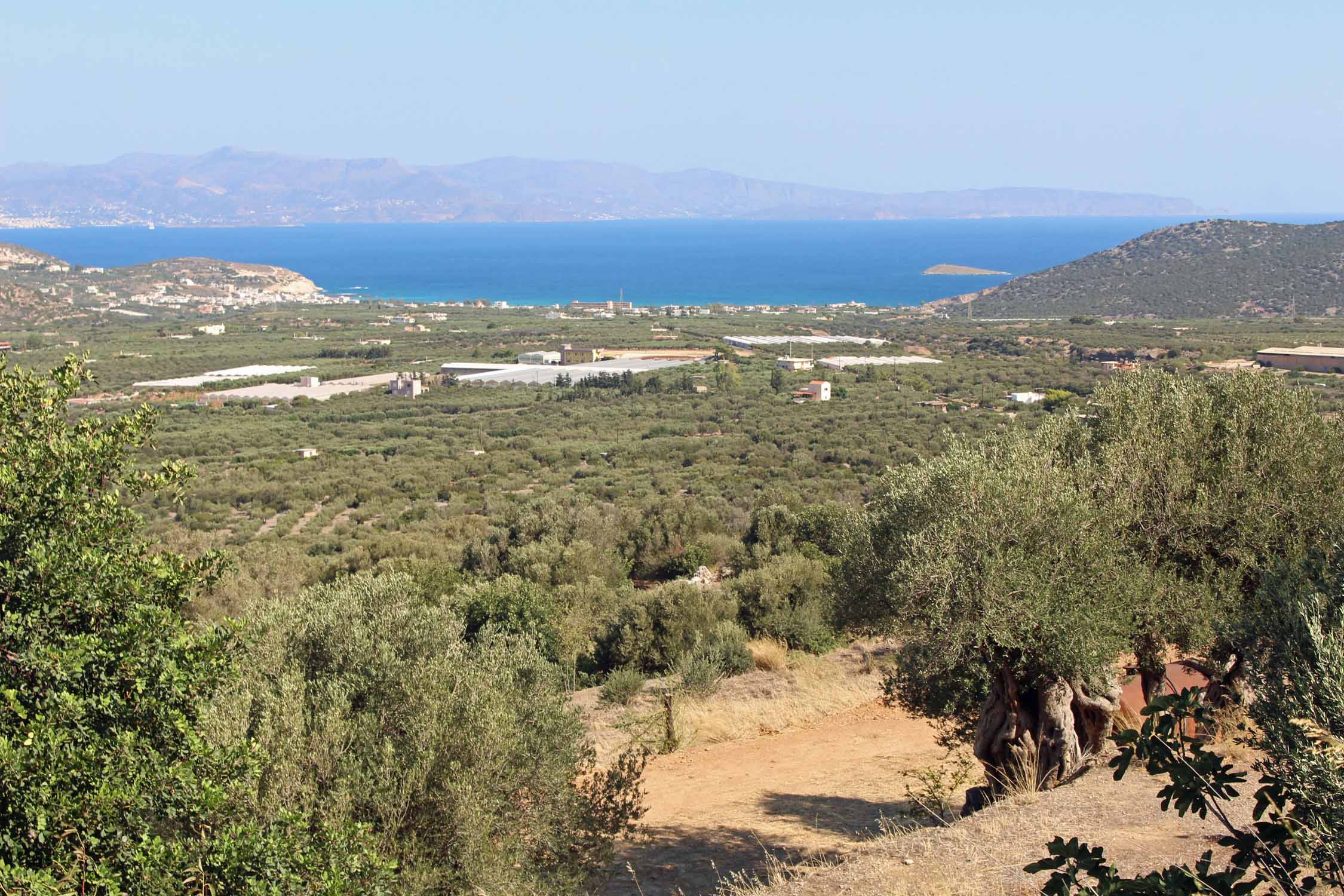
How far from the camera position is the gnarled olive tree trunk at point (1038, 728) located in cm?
791

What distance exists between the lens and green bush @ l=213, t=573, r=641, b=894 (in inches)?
232

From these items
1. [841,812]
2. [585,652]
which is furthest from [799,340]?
[841,812]

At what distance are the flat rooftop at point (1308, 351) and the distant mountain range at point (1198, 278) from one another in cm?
3083

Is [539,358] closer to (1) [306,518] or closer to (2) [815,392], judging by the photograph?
(2) [815,392]

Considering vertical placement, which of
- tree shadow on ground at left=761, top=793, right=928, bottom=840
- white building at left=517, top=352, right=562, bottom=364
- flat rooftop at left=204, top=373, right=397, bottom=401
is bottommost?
tree shadow on ground at left=761, top=793, right=928, bottom=840

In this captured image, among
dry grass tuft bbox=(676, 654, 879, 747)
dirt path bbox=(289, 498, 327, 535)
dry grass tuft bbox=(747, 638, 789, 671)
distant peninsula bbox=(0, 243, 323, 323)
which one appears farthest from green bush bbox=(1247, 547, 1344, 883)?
distant peninsula bbox=(0, 243, 323, 323)

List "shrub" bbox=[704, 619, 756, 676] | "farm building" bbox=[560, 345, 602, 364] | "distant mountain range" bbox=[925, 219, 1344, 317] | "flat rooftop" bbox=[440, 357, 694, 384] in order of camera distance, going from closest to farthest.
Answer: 1. "shrub" bbox=[704, 619, 756, 676]
2. "flat rooftop" bbox=[440, 357, 694, 384]
3. "farm building" bbox=[560, 345, 602, 364]
4. "distant mountain range" bbox=[925, 219, 1344, 317]

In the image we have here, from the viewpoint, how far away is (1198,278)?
3637 inches

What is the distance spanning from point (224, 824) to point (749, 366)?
5974cm

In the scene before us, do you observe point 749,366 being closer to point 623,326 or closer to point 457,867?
point 623,326

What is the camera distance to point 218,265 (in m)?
135

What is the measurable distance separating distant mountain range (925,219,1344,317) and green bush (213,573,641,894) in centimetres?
8753

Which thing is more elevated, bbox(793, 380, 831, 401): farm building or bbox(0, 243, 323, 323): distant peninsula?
bbox(0, 243, 323, 323): distant peninsula

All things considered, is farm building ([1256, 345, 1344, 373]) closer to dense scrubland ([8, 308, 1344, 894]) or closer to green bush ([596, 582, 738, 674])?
green bush ([596, 582, 738, 674])
